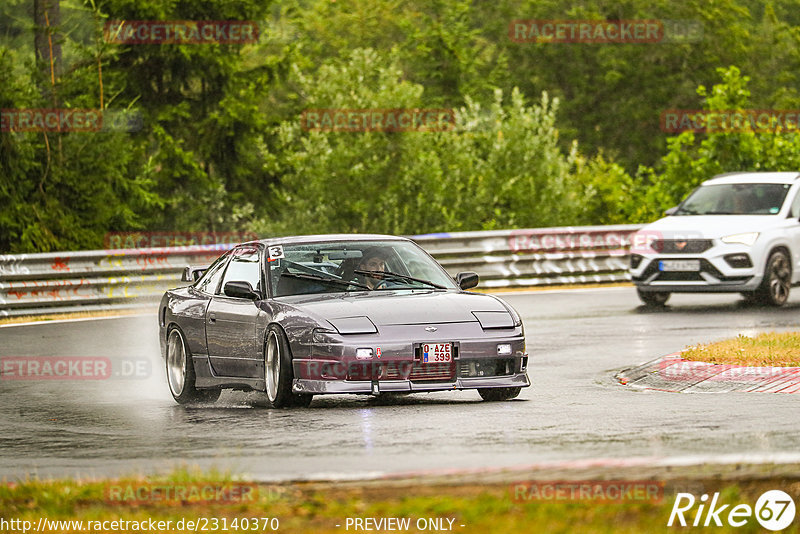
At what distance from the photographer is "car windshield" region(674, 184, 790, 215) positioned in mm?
22359

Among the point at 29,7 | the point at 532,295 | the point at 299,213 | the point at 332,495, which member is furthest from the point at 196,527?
the point at 29,7

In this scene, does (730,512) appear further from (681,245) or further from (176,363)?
(681,245)

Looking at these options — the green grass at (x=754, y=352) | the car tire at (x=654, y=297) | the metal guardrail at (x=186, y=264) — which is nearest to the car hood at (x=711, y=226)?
the car tire at (x=654, y=297)

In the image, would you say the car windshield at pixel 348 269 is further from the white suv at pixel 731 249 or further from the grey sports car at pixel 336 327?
the white suv at pixel 731 249

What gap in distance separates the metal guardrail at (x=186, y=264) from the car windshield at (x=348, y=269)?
11.2 metres

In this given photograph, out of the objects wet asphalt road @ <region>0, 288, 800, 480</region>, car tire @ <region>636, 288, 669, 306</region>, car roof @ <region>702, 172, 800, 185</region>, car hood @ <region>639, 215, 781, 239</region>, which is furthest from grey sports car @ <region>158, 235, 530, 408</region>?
car roof @ <region>702, 172, 800, 185</region>

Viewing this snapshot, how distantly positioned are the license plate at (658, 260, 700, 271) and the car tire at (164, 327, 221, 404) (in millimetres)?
9483

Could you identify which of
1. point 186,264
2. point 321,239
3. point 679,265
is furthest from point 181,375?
point 186,264

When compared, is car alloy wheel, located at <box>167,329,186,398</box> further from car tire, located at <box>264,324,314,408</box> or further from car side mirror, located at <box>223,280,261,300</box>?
car tire, located at <box>264,324,314,408</box>

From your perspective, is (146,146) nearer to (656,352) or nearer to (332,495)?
(656,352)

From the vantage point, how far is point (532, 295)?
1008 inches

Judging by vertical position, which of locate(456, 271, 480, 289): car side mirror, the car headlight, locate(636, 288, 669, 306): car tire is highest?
locate(456, 271, 480, 289): car side mirror

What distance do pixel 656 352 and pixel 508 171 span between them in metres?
23.3

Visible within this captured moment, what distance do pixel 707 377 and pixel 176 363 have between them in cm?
462
